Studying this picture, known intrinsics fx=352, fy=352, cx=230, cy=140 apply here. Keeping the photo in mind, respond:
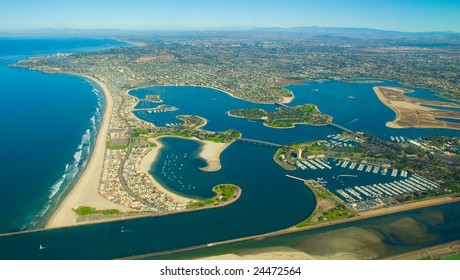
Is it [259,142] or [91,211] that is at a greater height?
[259,142]

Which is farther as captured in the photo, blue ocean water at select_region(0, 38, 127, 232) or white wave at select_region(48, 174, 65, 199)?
white wave at select_region(48, 174, 65, 199)

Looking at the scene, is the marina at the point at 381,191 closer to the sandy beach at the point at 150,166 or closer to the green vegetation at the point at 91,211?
the sandy beach at the point at 150,166

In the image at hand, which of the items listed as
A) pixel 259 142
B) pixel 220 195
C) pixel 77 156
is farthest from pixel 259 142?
pixel 77 156

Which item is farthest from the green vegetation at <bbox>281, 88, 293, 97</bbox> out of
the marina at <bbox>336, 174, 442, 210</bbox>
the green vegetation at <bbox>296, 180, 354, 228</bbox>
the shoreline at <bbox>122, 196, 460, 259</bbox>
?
the shoreline at <bbox>122, 196, 460, 259</bbox>

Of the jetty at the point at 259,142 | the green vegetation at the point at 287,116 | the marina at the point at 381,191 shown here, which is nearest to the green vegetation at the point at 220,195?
the marina at the point at 381,191

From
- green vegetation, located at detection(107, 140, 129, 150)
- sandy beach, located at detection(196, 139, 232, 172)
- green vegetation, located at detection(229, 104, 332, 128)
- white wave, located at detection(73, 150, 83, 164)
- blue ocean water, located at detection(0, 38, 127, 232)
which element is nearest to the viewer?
blue ocean water, located at detection(0, 38, 127, 232)

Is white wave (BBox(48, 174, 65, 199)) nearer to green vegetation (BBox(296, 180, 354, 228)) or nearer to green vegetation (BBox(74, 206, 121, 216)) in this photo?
green vegetation (BBox(74, 206, 121, 216))

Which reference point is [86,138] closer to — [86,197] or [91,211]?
[86,197]
